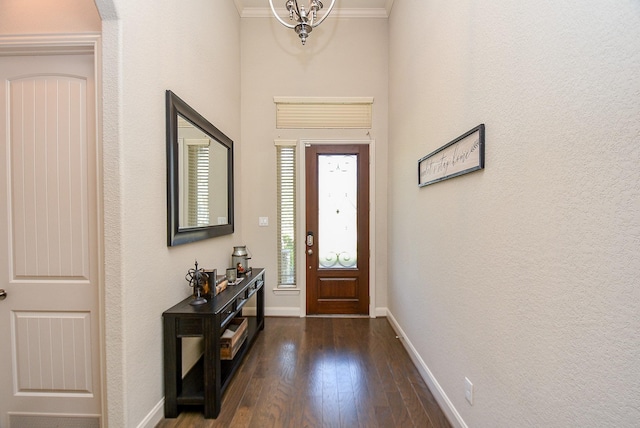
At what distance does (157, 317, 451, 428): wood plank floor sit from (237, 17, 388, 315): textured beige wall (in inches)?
33.4

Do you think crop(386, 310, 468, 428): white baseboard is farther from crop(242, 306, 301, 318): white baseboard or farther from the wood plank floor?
crop(242, 306, 301, 318): white baseboard

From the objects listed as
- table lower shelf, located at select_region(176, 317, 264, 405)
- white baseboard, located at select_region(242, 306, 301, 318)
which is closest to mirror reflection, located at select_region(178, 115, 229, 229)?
table lower shelf, located at select_region(176, 317, 264, 405)

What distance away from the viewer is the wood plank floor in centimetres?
188

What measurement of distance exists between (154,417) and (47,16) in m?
2.52

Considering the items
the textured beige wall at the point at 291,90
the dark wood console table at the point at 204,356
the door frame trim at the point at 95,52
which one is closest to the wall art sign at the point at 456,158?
the textured beige wall at the point at 291,90

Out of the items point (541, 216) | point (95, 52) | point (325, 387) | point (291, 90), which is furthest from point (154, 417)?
point (291, 90)

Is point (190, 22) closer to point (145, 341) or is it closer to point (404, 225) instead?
point (145, 341)

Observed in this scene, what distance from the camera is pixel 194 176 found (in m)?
2.36

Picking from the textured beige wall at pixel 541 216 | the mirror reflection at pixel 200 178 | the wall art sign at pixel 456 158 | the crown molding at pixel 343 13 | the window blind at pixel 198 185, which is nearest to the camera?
the textured beige wall at pixel 541 216

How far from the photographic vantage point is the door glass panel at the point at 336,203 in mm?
3783

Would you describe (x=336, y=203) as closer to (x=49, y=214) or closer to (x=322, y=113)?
(x=322, y=113)

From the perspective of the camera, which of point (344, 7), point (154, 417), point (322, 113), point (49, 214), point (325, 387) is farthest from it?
point (322, 113)

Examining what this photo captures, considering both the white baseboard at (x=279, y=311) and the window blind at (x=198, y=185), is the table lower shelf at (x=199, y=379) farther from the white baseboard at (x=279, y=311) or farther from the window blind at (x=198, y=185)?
the window blind at (x=198, y=185)

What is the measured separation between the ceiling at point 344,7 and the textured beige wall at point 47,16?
2.34 metres
